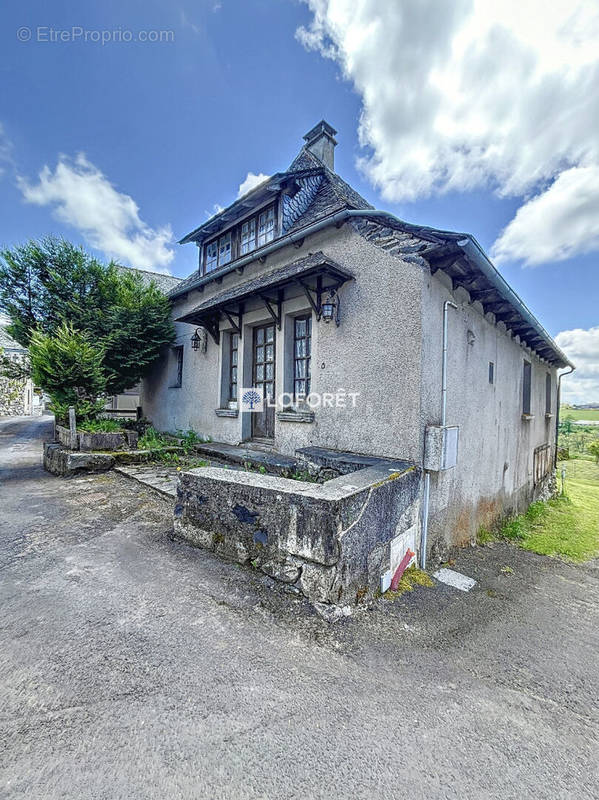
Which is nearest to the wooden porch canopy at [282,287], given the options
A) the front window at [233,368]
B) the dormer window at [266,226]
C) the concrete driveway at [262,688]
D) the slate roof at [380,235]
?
the slate roof at [380,235]

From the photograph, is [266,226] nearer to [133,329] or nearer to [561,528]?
[133,329]

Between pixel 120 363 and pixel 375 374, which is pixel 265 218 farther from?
pixel 120 363

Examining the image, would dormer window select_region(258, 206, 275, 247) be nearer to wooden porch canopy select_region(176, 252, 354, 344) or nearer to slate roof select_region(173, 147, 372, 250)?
slate roof select_region(173, 147, 372, 250)

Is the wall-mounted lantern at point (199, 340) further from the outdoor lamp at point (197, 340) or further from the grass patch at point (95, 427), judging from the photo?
the grass patch at point (95, 427)

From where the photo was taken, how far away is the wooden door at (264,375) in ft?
19.9

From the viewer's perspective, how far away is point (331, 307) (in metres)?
4.45

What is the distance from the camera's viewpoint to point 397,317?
13.0ft

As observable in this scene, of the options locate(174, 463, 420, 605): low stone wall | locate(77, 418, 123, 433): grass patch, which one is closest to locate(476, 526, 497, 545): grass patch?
locate(174, 463, 420, 605): low stone wall

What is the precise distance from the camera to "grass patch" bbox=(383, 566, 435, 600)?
2.92m

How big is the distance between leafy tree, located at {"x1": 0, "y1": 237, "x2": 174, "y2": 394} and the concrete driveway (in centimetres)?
609

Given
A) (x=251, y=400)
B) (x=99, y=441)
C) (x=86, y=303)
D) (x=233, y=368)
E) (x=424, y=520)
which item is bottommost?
(x=424, y=520)

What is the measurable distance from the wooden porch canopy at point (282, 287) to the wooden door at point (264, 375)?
47cm

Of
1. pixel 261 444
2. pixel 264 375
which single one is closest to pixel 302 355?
pixel 264 375

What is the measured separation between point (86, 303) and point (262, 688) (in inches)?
Result: 387
